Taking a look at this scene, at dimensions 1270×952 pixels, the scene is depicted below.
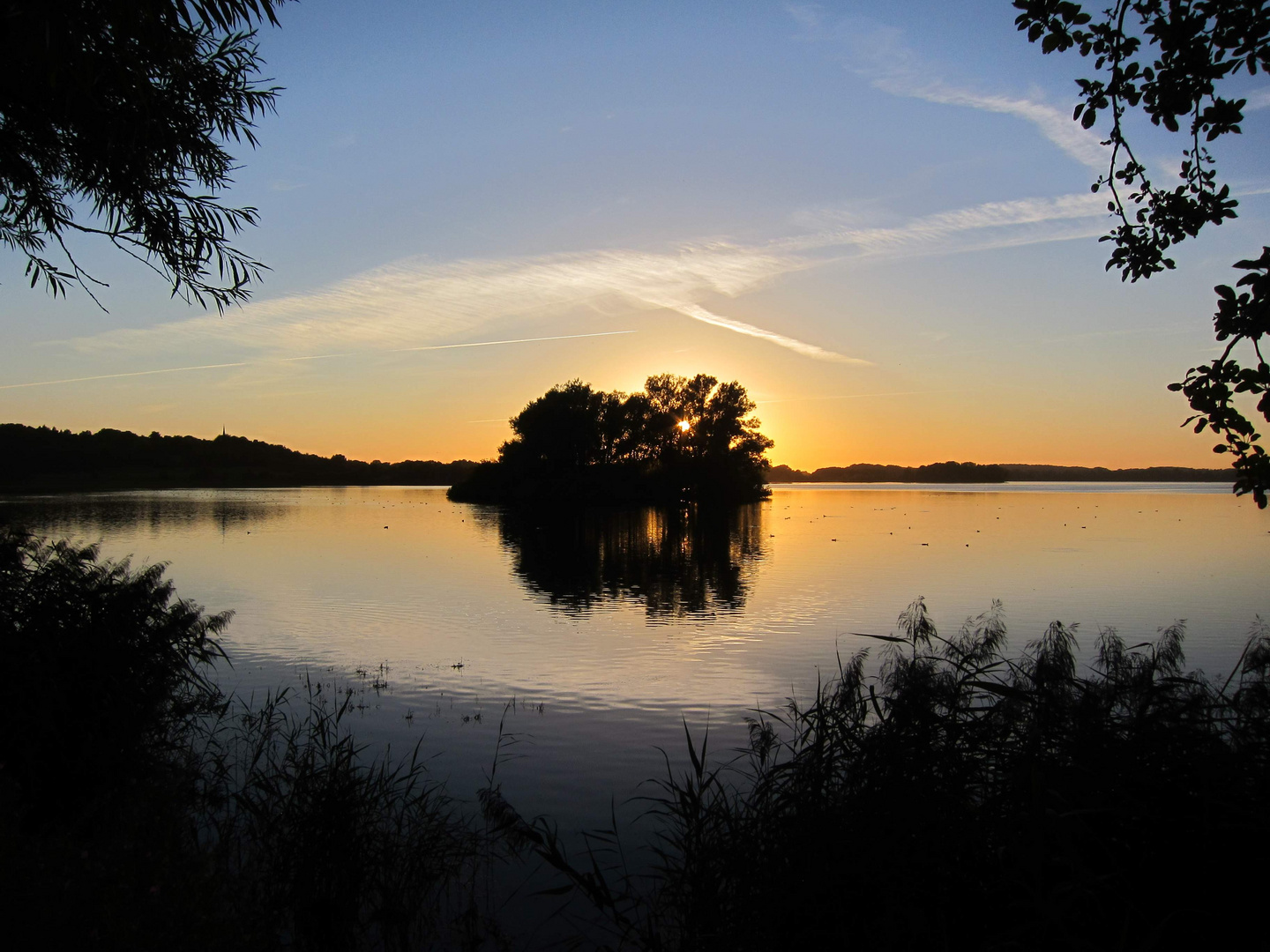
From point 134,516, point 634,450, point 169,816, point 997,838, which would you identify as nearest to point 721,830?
point 997,838

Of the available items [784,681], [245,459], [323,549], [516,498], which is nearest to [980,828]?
[784,681]

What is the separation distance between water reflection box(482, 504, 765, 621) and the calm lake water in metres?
0.20

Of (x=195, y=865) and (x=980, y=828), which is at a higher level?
(x=980, y=828)

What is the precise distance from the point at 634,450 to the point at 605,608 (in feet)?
226

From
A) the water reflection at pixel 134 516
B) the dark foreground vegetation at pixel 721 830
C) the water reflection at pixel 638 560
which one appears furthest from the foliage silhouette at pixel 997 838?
the water reflection at pixel 134 516

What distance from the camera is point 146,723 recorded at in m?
8.59

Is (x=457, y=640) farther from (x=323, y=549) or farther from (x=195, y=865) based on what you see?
(x=323, y=549)

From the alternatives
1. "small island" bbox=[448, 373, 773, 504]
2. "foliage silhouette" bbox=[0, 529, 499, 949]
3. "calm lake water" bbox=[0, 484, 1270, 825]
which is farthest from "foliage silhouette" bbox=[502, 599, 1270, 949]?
"small island" bbox=[448, 373, 773, 504]

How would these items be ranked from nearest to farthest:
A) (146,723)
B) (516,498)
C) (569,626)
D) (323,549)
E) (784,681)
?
1. (146,723)
2. (784,681)
3. (569,626)
4. (323,549)
5. (516,498)

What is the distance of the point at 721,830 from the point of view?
623cm

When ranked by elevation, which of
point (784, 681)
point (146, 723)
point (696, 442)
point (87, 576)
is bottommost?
point (784, 681)

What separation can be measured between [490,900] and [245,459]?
158 m

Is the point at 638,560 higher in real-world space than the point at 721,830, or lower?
lower

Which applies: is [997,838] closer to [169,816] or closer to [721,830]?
[721,830]
